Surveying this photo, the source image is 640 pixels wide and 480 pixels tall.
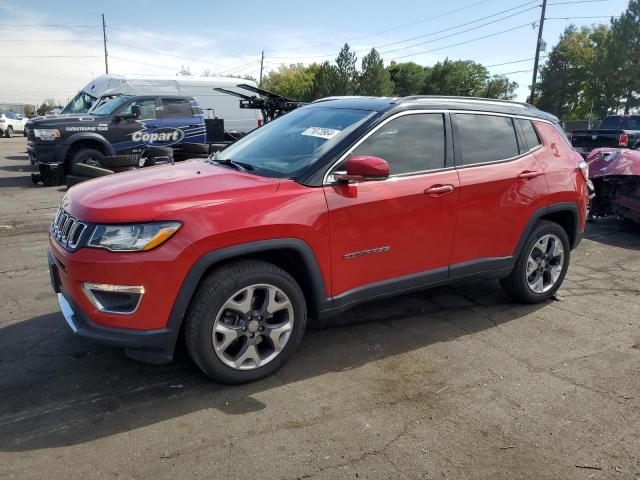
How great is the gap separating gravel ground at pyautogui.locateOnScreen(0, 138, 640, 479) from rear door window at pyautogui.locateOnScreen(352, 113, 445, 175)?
52.8 inches

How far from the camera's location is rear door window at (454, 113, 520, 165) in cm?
407

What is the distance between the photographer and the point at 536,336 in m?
4.11

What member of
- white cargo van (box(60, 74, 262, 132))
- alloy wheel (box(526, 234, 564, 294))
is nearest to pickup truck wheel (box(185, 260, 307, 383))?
alloy wheel (box(526, 234, 564, 294))

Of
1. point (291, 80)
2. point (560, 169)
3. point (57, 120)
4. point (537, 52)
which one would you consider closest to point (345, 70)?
point (537, 52)

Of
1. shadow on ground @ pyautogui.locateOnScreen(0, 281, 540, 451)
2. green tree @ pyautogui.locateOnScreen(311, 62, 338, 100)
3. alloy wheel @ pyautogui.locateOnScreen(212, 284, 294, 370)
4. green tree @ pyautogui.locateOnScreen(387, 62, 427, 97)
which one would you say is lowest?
shadow on ground @ pyautogui.locateOnScreen(0, 281, 540, 451)

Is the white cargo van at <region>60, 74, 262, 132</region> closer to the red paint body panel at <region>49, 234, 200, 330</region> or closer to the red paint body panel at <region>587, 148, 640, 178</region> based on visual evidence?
the red paint body panel at <region>587, 148, 640, 178</region>

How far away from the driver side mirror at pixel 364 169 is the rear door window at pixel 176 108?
34.3 ft

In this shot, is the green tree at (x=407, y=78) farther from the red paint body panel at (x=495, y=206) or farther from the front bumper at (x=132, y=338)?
A: the front bumper at (x=132, y=338)

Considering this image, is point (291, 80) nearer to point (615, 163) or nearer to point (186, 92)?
point (186, 92)

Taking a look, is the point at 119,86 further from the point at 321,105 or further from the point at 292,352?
the point at 292,352

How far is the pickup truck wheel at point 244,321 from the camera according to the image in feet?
9.84

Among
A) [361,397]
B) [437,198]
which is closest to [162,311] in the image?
[361,397]

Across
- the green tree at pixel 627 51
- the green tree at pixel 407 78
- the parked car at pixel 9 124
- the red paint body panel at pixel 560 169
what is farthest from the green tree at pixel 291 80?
the red paint body panel at pixel 560 169

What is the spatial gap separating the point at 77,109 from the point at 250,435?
1755 centimetres
